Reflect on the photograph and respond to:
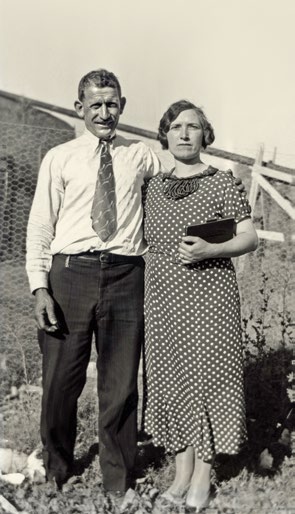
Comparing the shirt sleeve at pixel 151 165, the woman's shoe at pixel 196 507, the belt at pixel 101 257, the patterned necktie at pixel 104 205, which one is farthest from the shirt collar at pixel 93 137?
the woman's shoe at pixel 196 507

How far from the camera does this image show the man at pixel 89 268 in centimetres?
290

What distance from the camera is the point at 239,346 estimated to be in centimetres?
295

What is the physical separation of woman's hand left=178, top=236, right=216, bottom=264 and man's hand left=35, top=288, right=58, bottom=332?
2.25 feet

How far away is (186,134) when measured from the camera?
2.89 m

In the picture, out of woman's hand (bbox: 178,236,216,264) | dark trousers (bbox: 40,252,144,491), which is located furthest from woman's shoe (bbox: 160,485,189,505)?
woman's hand (bbox: 178,236,216,264)

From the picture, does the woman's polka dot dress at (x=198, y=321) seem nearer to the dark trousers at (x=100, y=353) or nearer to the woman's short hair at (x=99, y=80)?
the dark trousers at (x=100, y=353)

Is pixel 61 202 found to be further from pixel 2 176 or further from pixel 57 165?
pixel 2 176

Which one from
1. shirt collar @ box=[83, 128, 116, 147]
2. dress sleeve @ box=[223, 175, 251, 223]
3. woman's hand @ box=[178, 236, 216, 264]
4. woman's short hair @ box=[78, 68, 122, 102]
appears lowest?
woman's hand @ box=[178, 236, 216, 264]

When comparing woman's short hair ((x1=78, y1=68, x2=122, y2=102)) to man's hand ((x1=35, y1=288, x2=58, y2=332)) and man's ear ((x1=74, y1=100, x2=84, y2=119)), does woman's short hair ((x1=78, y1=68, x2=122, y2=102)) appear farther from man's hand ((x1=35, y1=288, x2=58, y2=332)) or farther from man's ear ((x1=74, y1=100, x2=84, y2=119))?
man's hand ((x1=35, y1=288, x2=58, y2=332))

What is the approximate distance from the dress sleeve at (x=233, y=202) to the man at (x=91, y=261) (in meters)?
0.45

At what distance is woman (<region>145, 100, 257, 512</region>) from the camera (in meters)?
Answer: 2.87

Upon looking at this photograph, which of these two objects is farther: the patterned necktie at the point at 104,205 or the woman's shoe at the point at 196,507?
the woman's shoe at the point at 196,507

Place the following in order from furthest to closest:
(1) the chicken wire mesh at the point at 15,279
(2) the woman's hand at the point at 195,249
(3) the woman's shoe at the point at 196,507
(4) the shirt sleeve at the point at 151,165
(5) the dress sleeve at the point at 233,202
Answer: (1) the chicken wire mesh at the point at 15,279
(4) the shirt sleeve at the point at 151,165
(3) the woman's shoe at the point at 196,507
(5) the dress sleeve at the point at 233,202
(2) the woman's hand at the point at 195,249

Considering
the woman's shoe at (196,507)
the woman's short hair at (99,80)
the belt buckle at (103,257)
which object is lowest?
the woman's shoe at (196,507)
